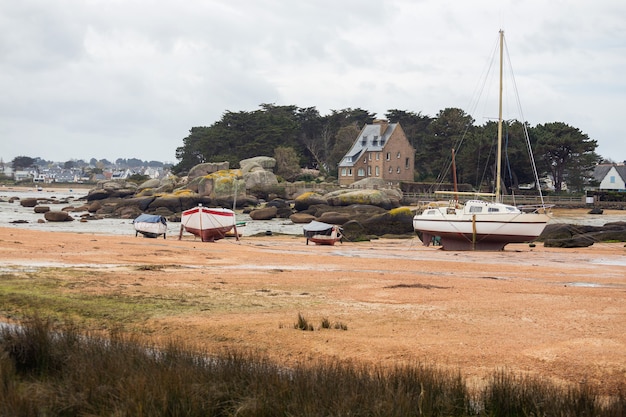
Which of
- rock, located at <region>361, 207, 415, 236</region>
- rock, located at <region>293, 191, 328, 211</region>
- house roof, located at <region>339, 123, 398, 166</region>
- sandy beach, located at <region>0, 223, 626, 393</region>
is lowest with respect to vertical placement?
sandy beach, located at <region>0, 223, 626, 393</region>

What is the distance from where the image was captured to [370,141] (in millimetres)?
103125

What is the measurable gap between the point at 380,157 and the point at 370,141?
A: 173 inches

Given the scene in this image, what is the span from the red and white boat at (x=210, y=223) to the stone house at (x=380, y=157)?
188ft

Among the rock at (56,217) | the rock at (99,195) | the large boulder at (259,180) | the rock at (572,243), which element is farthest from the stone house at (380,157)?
the rock at (572,243)

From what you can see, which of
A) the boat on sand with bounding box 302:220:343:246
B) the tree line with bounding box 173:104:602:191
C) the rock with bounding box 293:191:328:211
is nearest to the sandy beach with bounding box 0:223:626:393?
the boat on sand with bounding box 302:220:343:246

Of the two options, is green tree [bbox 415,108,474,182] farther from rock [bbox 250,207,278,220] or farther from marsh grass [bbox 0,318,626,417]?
marsh grass [bbox 0,318,626,417]

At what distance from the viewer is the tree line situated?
89688 mm

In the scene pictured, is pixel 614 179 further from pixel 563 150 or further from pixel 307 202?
pixel 307 202

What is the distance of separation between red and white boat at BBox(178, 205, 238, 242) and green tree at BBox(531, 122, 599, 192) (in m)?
59.2

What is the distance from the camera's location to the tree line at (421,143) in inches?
3531

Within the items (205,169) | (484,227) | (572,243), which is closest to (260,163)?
(205,169)

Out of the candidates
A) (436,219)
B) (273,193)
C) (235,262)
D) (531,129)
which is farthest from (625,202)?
(235,262)

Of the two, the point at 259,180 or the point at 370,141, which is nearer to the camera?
the point at 259,180

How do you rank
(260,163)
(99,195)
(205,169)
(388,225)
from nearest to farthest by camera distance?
(388,225) < (99,195) < (205,169) < (260,163)
